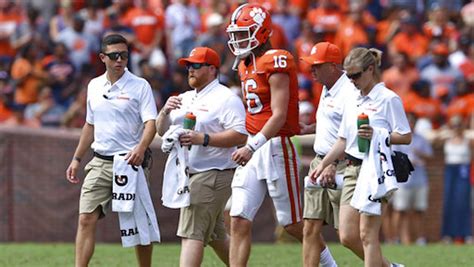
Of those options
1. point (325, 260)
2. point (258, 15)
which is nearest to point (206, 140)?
point (258, 15)

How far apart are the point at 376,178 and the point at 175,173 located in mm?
1759

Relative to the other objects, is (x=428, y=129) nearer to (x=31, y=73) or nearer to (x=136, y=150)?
(x=31, y=73)

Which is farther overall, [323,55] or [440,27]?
[440,27]

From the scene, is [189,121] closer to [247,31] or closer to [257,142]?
[257,142]

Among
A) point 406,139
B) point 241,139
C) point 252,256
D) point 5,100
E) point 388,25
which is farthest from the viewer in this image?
point 388,25

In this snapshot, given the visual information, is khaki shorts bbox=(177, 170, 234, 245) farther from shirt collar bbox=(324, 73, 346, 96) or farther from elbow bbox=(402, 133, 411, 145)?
elbow bbox=(402, 133, 411, 145)

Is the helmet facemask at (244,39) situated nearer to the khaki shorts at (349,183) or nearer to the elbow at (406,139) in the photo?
the khaki shorts at (349,183)

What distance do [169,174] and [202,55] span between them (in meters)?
1.07

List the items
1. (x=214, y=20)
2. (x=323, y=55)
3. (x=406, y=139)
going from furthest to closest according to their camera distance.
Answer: (x=214, y=20) < (x=323, y=55) < (x=406, y=139)

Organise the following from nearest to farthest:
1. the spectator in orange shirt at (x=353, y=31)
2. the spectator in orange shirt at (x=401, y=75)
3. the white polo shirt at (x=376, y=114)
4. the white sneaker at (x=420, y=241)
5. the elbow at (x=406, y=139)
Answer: the elbow at (x=406, y=139) < the white polo shirt at (x=376, y=114) < the white sneaker at (x=420, y=241) < the spectator in orange shirt at (x=401, y=75) < the spectator in orange shirt at (x=353, y=31)

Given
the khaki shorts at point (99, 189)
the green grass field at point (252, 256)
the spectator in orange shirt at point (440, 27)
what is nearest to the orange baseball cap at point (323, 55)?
the khaki shorts at point (99, 189)

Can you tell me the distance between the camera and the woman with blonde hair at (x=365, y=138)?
33.4 feet

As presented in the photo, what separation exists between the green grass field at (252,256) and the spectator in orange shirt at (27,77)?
178 inches

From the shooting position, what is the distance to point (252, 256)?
48.6 feet
